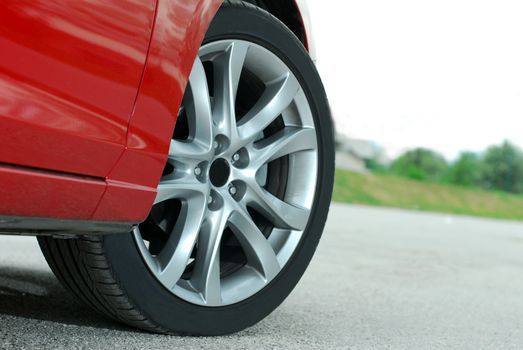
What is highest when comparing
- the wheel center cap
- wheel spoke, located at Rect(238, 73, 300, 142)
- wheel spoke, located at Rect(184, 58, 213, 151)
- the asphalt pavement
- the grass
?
the grass

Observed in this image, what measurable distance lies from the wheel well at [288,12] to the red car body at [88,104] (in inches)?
30.0

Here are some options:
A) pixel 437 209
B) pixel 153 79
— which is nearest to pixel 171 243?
pixel 153 79

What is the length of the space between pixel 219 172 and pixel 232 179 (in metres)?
0.05

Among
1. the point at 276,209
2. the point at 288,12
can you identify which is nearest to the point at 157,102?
the point at 276,209

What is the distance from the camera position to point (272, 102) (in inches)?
101

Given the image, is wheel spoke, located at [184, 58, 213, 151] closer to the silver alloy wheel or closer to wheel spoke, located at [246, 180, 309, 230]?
the silver alloy wheel

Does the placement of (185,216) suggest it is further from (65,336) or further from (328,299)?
(328,299)

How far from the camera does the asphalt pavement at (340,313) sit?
227 cm

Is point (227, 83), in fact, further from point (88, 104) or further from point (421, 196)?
point (421, 196)

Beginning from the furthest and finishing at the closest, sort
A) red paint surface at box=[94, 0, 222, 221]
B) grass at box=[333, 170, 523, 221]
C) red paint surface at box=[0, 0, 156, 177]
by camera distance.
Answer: grass at box=[333, 170, 523, 221] < red paint surface at box=[94, 0, 222, 221] < red paint surface at box=[0, 0, 156, 177]

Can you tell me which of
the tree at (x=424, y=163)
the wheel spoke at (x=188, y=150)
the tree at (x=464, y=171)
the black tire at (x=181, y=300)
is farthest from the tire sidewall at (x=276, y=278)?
the tree at (x=464, y=171)

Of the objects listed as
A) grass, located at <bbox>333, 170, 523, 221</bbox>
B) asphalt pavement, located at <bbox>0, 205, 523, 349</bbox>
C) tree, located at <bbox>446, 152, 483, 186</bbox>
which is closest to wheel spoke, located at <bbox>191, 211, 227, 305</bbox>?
asphalt pavement, located at <bbox>0, 205, 523, 349</bbox>

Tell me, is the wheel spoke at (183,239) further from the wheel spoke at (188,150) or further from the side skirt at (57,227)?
the side skirt at (57,227)

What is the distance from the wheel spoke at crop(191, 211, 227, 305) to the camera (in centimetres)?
233
